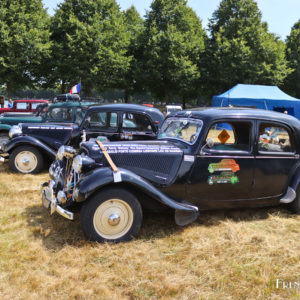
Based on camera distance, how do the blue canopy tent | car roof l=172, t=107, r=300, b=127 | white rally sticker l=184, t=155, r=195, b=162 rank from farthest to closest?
1. the blue canopy tent
2. car roof l=172, t=107, r=300, b=127
3. white rally sticker l=184, t=155, r=195, b=162

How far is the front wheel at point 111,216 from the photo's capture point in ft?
10.7

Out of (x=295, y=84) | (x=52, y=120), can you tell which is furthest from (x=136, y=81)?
(x=52, y=120)

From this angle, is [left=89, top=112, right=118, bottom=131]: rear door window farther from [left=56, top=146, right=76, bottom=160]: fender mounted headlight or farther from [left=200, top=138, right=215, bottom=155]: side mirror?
[left=200, top=138, right=215, bottom=155]: side mirror

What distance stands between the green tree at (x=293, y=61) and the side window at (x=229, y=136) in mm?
29431

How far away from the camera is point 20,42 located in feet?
64.2

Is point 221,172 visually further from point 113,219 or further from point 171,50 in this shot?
point 171,50

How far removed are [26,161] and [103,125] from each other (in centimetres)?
200

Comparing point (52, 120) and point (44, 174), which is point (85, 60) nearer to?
point (52, 120)

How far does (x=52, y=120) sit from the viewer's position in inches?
315

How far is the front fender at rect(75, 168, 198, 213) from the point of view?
3.17 meters

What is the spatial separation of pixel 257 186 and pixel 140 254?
6.37 feet

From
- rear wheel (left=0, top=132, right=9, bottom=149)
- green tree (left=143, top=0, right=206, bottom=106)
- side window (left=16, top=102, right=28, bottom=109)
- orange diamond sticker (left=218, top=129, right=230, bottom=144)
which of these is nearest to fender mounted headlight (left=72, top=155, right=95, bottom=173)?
orange diamond sticker (left=218, top=129, right=230, bottom=144)

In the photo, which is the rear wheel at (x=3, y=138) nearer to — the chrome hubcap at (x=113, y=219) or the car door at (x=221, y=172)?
the chrome hubcap at (x=113, y=219)

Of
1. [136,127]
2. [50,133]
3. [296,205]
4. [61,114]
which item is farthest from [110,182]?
[61,114]
